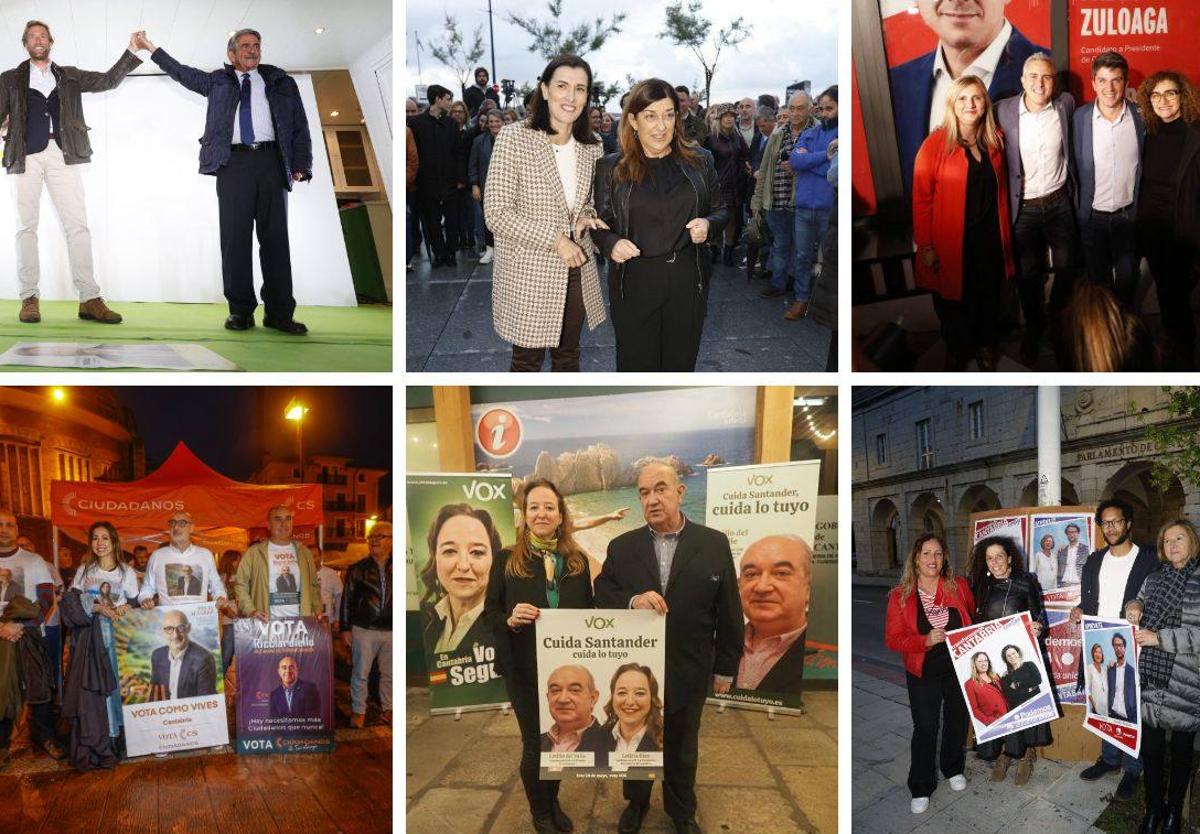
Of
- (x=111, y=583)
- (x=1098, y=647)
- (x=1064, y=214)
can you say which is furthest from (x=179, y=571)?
(x=1064, y=214)

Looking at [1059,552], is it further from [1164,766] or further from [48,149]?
[48,149]

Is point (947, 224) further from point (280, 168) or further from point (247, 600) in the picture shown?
point (247, 600)

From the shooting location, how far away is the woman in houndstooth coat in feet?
10.2

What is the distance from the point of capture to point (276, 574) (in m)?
3.23

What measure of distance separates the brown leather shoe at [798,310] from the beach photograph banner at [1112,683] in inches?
50.5

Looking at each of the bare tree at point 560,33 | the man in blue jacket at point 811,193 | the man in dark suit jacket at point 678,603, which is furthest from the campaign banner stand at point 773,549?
the bare tree at point 560,33

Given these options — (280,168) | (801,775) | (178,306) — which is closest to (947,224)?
(801,775)

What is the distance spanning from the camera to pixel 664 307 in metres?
3.17

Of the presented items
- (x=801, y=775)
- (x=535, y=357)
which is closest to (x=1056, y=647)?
(x=801, y=775)

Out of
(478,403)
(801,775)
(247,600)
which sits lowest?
(801,775)

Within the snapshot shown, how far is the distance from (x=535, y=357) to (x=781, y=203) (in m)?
0.90

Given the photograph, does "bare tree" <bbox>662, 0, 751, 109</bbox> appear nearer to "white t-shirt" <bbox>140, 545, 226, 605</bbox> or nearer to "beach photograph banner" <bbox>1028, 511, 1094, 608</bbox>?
"beach photograph banner" <bbox>1028, 511, 1094, 608</bbox>

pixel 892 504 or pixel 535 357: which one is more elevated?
pixel 535 357

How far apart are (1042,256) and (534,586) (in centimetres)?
188
